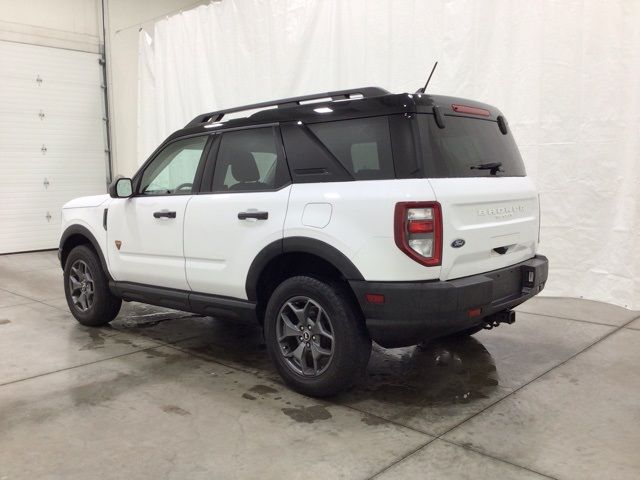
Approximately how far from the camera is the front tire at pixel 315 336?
10.3ft

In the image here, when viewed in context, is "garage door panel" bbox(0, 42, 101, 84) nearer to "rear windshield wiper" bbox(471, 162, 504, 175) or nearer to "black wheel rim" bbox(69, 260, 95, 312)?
"black wheel rim" bbox(69, 260, 95, 312)

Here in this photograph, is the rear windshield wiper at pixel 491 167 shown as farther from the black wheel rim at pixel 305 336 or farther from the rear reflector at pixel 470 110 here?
the black wheel rim at pixel 305 336

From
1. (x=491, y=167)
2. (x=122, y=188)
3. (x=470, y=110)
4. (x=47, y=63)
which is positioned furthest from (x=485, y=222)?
(x=47, y=63)

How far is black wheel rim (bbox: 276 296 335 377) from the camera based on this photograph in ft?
10.7

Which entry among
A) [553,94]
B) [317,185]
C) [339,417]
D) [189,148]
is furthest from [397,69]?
[339,417]

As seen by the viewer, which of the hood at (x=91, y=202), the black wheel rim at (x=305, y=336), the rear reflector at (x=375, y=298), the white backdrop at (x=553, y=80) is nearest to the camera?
the rear reflector at (x=375, y=298)

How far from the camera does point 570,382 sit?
Answer: 3.65 meters

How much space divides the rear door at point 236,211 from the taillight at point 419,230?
83 centimetres

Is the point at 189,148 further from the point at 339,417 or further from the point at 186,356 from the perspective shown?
the point at 339,417

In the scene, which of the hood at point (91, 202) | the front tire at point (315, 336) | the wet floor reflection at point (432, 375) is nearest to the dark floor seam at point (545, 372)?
the wet floor reflection at point (432, 375)

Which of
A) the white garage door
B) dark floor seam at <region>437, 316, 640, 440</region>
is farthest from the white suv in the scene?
the white garage door

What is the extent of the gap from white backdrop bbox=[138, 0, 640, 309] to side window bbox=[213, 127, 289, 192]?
3379 mm

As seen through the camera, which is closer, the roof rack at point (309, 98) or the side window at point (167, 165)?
the roof rack at point (309, 98)

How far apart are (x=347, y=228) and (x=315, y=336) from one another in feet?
2.37
